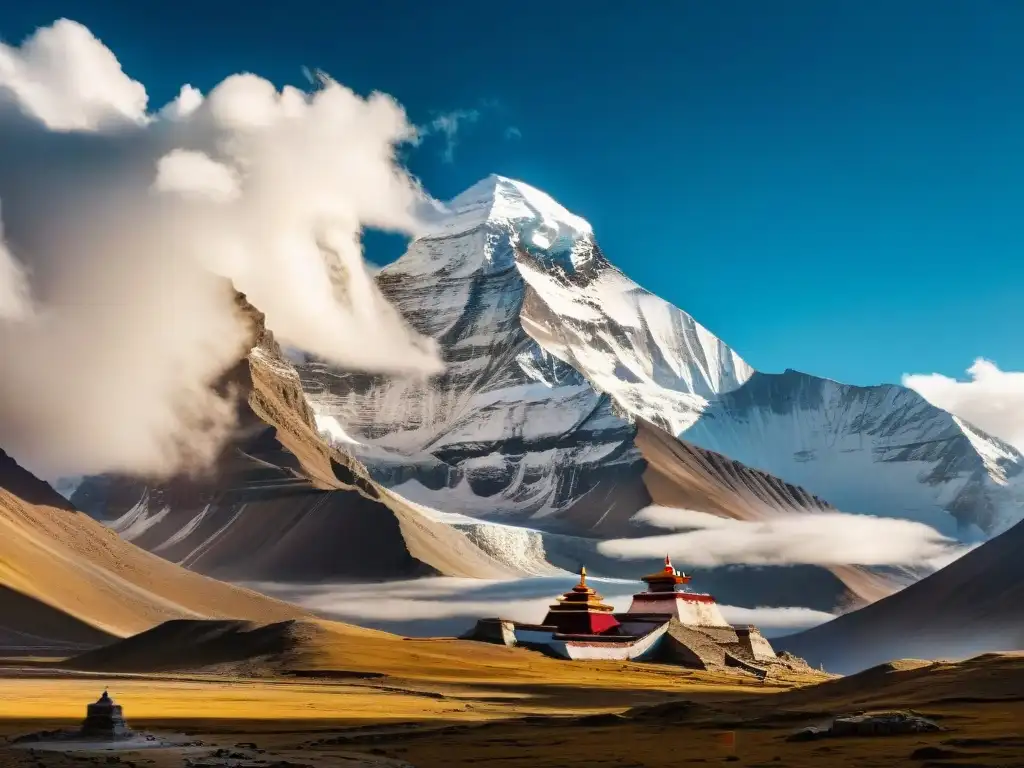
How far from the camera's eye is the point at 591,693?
65.1 m

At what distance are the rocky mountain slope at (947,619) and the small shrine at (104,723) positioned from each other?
84.2m

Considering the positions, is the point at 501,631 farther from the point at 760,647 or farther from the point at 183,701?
the point at 183,701

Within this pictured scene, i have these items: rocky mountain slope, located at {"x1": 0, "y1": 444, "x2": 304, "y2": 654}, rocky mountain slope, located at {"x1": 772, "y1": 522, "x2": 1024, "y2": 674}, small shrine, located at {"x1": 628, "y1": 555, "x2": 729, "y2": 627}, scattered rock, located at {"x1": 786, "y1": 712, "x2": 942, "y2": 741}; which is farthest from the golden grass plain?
rocky mountain slope, located at {"x1": 0, "y1": 444, "x2": 304, "y2": 654}

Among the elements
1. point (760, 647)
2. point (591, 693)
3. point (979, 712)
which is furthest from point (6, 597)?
point (979, 712)

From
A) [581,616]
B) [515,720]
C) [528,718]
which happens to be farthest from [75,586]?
[515,720]

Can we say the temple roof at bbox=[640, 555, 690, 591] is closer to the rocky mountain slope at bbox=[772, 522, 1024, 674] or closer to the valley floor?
the rocky mountain slope at bbox=[772, 522, 1024, 674]

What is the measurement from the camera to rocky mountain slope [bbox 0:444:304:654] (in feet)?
406

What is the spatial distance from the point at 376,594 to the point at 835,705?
506 feet

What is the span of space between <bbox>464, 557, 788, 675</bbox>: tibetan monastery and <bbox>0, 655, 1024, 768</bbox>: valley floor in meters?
20.8

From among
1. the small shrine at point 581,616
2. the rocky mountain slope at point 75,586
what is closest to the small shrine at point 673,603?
the small shrine at point 581,616

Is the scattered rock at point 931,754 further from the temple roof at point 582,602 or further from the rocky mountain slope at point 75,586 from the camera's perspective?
the rocky mountain slope at point 75,586

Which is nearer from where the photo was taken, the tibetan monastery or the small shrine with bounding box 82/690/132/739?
the small shrine with bounding box 82/690/132/739

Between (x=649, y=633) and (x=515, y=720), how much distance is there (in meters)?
49.5

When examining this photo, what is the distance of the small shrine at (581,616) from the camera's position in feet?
316
